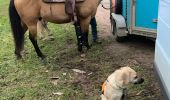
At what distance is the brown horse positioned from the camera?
6363 mm

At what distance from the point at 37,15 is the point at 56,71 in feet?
3.75

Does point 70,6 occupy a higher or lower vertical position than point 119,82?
higher

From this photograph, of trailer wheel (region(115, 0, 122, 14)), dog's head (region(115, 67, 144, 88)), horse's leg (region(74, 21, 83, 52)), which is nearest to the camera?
dog's head (region(115, 67, 144, 88))

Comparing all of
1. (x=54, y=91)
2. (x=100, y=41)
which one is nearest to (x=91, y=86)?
(x=54, y=91)

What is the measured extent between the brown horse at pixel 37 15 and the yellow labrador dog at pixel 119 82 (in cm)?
266

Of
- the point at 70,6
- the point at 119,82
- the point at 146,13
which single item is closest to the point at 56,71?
the point at 70,6

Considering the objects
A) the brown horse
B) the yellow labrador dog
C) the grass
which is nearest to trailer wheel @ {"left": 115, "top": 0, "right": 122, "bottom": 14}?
the grass

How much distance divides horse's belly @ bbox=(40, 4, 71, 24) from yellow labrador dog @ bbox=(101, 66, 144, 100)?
2.64m

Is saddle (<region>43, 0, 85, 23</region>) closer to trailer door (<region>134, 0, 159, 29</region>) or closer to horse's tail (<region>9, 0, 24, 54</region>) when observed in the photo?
horse's tail (<region>9, 0, 24, 54</region>)

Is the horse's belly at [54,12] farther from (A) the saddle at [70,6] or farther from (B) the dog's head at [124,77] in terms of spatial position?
(B) the dog's head at [124,77]

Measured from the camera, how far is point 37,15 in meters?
6.45

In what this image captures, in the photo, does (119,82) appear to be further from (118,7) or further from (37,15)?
(118,7)

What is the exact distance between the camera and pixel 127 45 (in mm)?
7332

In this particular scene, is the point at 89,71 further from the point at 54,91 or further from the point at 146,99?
the point at 146,99
